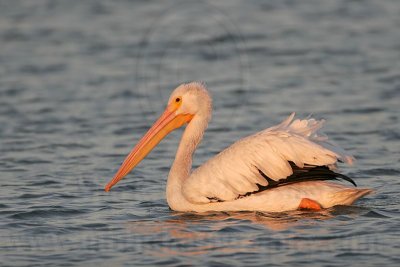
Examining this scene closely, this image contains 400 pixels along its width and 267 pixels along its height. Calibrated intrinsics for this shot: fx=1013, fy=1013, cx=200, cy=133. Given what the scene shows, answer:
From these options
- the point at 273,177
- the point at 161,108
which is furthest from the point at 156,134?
the point at 161,108

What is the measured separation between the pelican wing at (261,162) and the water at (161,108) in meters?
0.25

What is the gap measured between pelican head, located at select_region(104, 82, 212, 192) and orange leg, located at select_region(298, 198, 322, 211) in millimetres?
1451

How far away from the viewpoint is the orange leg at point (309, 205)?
873cm

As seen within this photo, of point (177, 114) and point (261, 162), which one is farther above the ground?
point (177, 114)

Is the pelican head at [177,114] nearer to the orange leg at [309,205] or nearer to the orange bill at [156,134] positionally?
the orange bill at [156,134]

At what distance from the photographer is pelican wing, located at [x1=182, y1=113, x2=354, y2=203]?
876cm

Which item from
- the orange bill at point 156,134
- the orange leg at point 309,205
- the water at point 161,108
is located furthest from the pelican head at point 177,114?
the orange leg at point 309,205

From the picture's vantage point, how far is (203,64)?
648 inches

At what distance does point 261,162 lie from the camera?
349 inches

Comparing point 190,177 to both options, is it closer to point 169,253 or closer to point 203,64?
point 169,253

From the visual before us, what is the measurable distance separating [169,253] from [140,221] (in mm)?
1118

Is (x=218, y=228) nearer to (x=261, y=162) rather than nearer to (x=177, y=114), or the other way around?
(x=261, y=162)

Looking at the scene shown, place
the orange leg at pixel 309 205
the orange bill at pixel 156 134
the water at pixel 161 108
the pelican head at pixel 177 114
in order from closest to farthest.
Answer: the water at pixel 161 108 < the orange leg at pixel 309 205 < the pelican head at pixel 177 114 < the orange bill at pixel 156 134

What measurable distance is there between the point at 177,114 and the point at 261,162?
121 centimetres
